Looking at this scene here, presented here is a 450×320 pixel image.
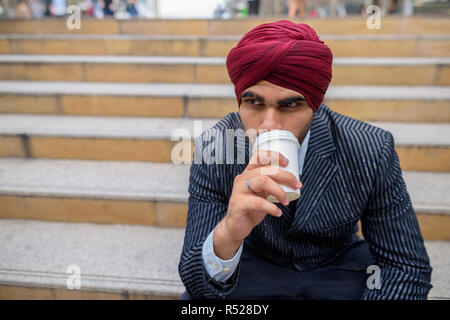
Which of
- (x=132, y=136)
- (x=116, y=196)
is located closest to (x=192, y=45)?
(x=132, y=136)

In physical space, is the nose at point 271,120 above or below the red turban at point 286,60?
below

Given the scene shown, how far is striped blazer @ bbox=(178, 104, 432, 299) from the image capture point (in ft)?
3.33

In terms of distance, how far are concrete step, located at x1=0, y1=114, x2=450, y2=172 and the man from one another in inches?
43.9

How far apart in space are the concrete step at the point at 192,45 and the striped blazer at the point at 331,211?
8.38 feet

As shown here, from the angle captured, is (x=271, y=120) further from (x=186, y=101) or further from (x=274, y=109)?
(x=186, y=101)

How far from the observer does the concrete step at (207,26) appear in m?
3.59

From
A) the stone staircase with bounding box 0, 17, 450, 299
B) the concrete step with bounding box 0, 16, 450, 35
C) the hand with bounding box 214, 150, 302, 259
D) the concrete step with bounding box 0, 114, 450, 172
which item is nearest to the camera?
the hand with bounding box 214, 150, 302, 259

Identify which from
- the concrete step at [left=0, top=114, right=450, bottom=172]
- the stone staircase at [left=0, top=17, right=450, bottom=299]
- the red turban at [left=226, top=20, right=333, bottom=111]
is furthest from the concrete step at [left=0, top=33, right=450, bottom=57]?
the red turban at [left=226, top=20, right=333, bottom=111]

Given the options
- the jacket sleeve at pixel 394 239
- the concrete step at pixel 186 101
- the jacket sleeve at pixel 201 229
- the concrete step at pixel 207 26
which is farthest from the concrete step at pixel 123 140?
the concrete step at pixel 207 26

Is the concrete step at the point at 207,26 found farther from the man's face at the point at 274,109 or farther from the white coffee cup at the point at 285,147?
the white coffee cup at the point at 285,147

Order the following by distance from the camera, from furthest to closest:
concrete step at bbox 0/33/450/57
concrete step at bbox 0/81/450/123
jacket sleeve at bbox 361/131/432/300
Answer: concrete step at bbox 0/33/450/57 → concrete step at bbox 0/81/450/123 → jacket sleeve at bbox 361/131/432/300

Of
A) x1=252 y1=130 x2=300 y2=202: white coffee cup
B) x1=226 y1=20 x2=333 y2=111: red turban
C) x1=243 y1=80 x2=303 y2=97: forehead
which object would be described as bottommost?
x1=252 y1=130 x2=300 y2=202: white coffee cup

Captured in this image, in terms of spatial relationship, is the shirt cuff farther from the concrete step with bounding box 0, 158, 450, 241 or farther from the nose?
the concrete step with bounding box 0, 158, 450, 241

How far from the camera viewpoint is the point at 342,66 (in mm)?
2906
